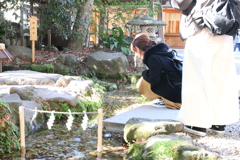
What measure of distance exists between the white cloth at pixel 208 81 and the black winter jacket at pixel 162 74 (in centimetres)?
115

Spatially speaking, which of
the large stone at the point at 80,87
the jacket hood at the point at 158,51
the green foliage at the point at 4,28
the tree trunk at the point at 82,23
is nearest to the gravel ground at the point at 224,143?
the jacket hood at the point at 158,51

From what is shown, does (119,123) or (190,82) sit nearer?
(190,82)

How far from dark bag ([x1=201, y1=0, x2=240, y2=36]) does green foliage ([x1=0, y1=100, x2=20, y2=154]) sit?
8.28ft

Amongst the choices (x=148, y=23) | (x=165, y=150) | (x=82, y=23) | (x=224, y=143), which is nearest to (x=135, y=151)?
(x=165, y=150)

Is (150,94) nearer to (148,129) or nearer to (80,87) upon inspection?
(148,129)

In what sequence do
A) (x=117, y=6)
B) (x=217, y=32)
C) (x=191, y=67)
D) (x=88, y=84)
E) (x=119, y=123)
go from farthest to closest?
(x=117, y=6), (x=88, y=84), (x=119, y=123), (x=191, y=67), (x=217, y=32)

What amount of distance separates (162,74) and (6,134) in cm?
255

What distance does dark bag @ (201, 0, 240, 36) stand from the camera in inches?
140

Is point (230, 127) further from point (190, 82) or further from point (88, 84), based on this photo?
point (88, 84)

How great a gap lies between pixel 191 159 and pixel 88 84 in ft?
14.9

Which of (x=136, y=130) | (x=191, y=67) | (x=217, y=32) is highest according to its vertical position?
(x=217, y=32)

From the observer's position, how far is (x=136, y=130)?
12.4 feet

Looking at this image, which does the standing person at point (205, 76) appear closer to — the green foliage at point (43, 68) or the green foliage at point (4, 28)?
the green foliage at point (43, 68)

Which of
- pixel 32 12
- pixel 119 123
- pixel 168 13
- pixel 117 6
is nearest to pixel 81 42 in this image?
pixel 32 12
